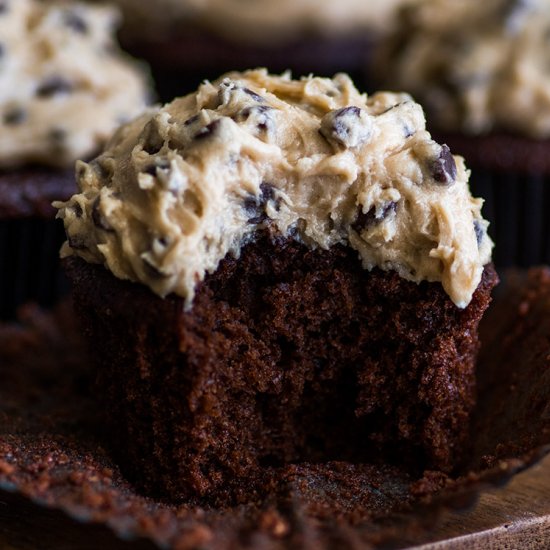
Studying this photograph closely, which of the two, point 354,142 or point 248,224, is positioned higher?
point 354,142

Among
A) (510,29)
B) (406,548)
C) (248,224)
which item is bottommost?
(406,548)

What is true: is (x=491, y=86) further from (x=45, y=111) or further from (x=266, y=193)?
(x=266, y=193)

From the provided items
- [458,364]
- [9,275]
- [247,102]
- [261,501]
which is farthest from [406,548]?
[9,275]

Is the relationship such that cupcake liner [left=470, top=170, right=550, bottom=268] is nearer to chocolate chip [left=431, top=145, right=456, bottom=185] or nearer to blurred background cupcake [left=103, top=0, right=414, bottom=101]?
blurred background cupcake [left=103, top=0, right=414, bottom=101]

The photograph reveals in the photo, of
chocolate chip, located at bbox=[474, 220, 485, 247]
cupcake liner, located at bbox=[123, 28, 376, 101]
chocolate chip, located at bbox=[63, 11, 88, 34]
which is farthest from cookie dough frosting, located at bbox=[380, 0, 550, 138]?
chocolate chip, located at bbox=[474, 220, 485, 247]

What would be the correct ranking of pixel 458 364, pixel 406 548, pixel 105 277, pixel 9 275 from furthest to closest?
pixel 9 275
pixel 458 364
pixel 105 277
pixel 406 548

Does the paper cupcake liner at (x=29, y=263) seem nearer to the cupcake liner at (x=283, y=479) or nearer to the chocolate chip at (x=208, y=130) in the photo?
the cupcake liner at (x=283, y=479)

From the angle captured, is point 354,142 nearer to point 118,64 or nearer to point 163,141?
point 163,141

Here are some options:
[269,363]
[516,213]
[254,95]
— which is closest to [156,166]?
[254,95]
